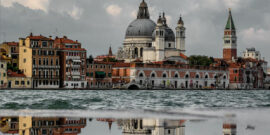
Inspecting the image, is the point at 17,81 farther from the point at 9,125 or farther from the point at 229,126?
the point at 229,126

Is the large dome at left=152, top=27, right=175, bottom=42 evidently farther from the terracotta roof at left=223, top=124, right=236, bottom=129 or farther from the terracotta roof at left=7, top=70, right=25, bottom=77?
the terracotta roof at left=223, top=124, right=236, bottom=129

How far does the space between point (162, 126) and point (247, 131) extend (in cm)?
274

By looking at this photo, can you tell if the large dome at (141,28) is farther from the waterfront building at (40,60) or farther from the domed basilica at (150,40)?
the waterfront building at (40,60)

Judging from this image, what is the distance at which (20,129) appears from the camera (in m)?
17.5

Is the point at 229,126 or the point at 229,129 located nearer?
the point at 229,129

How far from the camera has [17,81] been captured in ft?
295

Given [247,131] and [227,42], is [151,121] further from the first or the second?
[227,42]

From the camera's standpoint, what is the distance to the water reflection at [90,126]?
17.0 meters

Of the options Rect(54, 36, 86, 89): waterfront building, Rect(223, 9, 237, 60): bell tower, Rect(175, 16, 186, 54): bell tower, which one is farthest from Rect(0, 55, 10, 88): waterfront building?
Rect(223, 9, 237, 60): bell tower

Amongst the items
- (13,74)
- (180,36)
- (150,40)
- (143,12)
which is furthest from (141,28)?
(13,74)

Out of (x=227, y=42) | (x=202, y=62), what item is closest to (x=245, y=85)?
(x=202, y=62)

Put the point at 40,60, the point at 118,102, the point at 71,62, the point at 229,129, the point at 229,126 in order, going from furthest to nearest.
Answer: the point at 71,62
the point at 40,60
the point at 118,102
the point at 229,126
the point at 229,129

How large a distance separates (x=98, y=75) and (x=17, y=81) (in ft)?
54.9

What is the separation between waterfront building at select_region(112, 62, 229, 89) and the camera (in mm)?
107562
